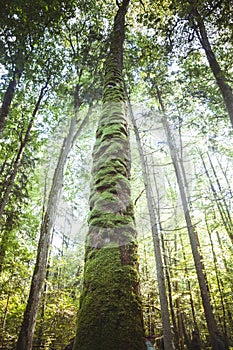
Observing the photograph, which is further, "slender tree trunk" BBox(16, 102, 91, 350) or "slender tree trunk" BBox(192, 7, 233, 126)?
"slender tree trunk" BBox(192, 7, 233, 126)

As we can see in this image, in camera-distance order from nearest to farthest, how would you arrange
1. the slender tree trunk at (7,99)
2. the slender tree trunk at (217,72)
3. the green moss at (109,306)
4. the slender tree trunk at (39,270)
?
1. the green moss at (109,306)
2. the slender tree trunk at (39,270)
3. the slender tree trunk at (217,72)
4. the slender tree trunk at (7,99)

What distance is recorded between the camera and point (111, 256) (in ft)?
6.02

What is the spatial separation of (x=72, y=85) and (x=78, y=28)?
2485mm

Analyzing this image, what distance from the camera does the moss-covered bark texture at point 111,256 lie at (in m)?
1.41

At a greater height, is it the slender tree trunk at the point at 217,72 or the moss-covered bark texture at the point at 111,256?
the slender tree trunk at the point at 217,72

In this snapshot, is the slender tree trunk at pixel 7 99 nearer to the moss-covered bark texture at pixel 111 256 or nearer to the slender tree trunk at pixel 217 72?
the moss-covered bark texture at pixel 111 256

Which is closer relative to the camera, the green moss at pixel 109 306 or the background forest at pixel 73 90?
the green moss at pixel 109 306

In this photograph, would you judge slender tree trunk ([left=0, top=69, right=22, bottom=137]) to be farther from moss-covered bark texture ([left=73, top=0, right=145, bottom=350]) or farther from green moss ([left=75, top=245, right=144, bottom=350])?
green moss ([left=75, top=245, right=144, bottom=350])

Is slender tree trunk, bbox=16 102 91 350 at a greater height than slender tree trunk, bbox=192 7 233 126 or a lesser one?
lesser

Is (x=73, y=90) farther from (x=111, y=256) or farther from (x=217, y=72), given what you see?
(x=111, y=256)

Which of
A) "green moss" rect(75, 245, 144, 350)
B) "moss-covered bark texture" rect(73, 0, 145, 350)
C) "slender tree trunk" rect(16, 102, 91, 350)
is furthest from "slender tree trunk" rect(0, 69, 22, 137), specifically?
"green moss" rect(75, 245, 144, 350)

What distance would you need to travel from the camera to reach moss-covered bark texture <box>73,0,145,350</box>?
141 centimetres

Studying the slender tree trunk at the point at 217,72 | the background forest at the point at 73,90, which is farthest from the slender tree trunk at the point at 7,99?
the slender tree trunk at the point at 217,72

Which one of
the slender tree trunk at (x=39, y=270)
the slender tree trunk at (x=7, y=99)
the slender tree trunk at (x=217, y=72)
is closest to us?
the slender tree trunk at (x=39, y=270)
